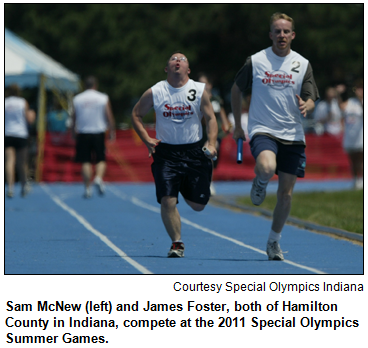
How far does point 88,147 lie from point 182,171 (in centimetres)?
821

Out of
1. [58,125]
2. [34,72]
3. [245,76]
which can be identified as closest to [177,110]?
[245,76]

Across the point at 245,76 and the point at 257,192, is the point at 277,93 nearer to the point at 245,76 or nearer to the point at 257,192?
the point at 245,76

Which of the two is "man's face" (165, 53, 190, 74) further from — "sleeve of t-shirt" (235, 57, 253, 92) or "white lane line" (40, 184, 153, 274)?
"white lane line" (40, 184, 153, 274)

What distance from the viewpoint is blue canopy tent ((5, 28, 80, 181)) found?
21578 mm

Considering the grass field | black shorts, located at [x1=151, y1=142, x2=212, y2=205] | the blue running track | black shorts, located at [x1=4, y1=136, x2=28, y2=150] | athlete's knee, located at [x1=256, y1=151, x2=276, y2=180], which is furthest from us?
black shorts, located at [x1=4, y1=136, x2=28, y2=150]

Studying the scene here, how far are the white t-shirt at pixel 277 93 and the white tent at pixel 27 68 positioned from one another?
14.4 metres

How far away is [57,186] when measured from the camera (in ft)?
69.1

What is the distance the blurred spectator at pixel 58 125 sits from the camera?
23.0m

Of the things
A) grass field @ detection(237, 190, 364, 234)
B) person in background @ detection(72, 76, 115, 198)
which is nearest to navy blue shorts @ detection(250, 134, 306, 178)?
grass field @ detection(237, 190, 364, 234)

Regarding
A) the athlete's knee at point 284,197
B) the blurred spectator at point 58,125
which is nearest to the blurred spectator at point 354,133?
the blurred spectator at point 58,125

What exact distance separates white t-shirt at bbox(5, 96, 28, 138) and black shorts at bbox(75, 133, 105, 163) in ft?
4.25

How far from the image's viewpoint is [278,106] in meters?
7.91

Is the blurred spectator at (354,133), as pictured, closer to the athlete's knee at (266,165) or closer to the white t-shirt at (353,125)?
the white t-shirt at (353,125)

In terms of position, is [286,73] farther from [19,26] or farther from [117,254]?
[19,26]
